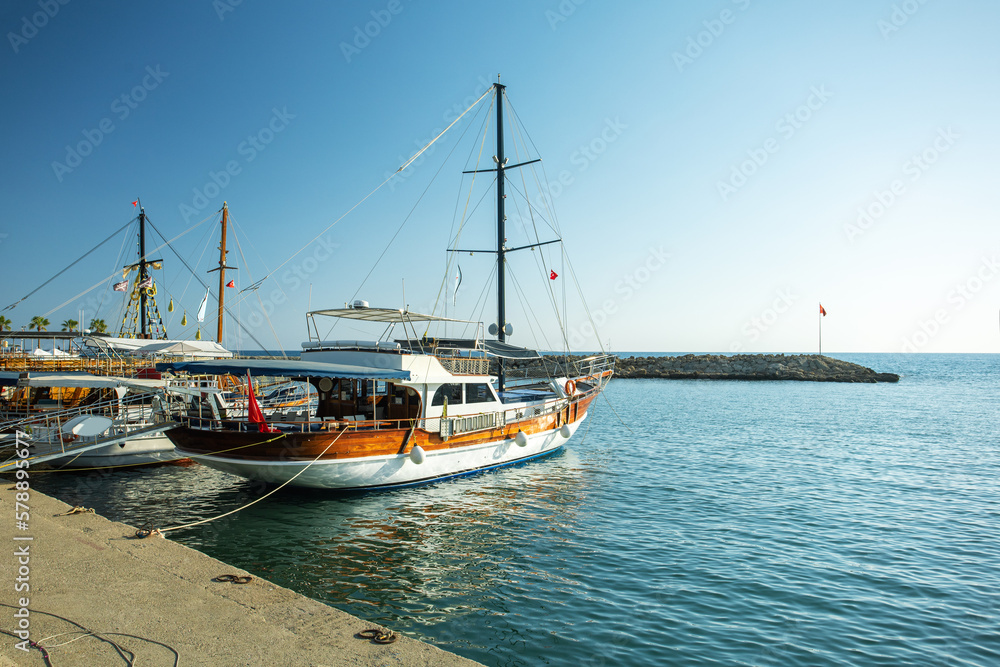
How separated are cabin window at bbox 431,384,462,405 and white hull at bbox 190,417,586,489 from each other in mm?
1485

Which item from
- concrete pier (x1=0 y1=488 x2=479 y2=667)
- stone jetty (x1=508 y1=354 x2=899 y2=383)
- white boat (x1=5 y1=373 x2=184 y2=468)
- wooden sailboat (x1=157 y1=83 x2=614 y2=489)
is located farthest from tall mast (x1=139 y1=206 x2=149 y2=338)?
stone jetty (x1=508 y1=354 x2=899 y2=383)

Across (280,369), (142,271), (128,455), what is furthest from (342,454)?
(142,271)

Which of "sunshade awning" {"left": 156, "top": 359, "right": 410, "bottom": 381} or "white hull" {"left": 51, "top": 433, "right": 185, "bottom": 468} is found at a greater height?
"sunshade awning" {"left": 156, "top": 359, "right": 410, "bottom": 381}

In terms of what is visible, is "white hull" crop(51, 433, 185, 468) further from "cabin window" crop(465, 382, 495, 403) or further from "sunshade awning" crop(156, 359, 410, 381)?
"cabin window" crop(465, 382, 495, 403)

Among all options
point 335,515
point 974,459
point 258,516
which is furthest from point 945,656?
point 974,459

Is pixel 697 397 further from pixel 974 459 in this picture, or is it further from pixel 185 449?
pixel 185 449

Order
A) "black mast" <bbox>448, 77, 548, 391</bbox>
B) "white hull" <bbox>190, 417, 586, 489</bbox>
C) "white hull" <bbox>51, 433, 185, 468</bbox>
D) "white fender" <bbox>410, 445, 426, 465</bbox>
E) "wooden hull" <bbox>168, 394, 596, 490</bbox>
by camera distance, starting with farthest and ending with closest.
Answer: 1. "black mast" <bbox>448, 77, 548, 391</bbox>
2. "white hull" <bbox>51, 433, 185, 468</bbox>
3. "white fender" <bbox>410, 445, 426, 465</bbox>
4. "white hull" <bbox>190, 417, 586, 489</bbox>
5. "wooden hull" <bbox>168, 394, 596, 490</bbox>

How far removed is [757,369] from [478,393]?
69.5 metres

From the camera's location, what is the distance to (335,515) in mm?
12625

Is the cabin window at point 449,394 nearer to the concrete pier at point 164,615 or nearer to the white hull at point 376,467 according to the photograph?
the white hull at point 376,467

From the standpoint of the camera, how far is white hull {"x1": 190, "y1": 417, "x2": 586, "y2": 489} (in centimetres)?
1305

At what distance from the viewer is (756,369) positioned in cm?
7550

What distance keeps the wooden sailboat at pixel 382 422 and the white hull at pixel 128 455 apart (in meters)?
3.05

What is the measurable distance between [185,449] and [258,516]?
2877 millimetres
